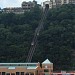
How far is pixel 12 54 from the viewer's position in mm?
62656

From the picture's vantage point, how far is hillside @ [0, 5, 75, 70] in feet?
202

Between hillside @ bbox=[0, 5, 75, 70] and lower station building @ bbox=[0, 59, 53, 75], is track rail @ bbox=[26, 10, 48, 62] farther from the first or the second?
lower station building @ bbox=[0, 59, 53, 75]

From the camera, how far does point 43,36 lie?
67.6m

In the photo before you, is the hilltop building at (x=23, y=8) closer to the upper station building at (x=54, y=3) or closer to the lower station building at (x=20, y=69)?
the upper station building at (x=54, y=3)

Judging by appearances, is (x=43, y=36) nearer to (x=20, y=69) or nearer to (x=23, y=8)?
(x=23, y=8)

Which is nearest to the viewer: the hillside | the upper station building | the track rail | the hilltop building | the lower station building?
the lower station building

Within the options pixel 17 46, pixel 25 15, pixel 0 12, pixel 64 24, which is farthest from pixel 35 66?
pixel 0 12

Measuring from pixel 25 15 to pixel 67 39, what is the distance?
46.5ft

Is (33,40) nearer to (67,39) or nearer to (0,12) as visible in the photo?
(67,39)

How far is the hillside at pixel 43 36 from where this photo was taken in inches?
2421

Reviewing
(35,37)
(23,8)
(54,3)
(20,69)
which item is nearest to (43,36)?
(35,37)

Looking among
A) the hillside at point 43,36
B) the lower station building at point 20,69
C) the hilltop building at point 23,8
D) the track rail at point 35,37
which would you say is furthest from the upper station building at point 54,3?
the lower station building at point 20,69

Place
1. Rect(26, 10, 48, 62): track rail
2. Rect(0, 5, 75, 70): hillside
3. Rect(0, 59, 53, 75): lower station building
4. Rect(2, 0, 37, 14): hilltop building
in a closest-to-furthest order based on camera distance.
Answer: Rect(0, 59, 53, 75): lower station building, Rect(0, 5, 75, 70): hillside, Rect(26, 10, 48, 62): track rail, Rect(2, 0, 37, 14): hilltop building

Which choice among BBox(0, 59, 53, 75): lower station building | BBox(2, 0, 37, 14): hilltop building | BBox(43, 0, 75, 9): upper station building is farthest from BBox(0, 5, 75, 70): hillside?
BBox(0, 59, 53, 75): lower station building
